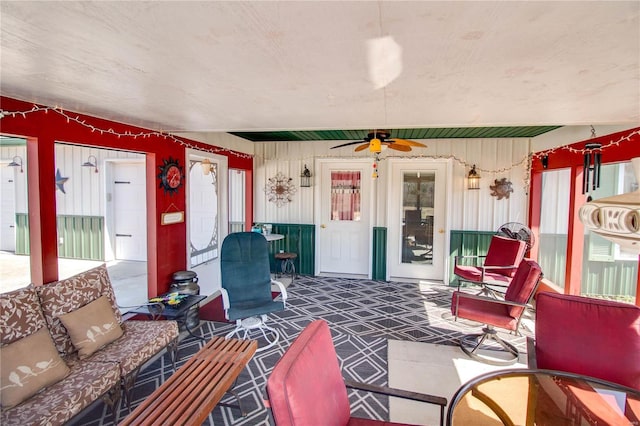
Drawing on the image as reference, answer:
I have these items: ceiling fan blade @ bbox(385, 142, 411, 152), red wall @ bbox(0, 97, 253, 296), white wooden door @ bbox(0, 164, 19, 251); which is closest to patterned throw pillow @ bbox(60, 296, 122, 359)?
red wall @ bbox(0, 97, 253, 296)

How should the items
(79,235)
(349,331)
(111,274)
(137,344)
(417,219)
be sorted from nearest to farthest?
(137,344)
(349,331)
(111,274)
(417,219)
(79,235)

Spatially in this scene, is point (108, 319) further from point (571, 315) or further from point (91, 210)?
point (91, 210)

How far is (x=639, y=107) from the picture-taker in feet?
8.07

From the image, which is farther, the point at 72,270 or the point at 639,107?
the point at 72,270

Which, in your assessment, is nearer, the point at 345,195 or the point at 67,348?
the point at 67,348

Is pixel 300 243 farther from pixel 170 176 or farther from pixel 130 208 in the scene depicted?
pixel 130 208

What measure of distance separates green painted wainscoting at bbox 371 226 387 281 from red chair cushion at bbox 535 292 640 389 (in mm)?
3664

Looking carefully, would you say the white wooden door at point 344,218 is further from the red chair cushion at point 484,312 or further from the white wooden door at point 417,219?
the red chair cushion at point 484,312

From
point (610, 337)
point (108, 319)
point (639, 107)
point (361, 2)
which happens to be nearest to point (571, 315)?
point (610, 337)

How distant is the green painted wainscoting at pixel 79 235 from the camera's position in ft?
20.7

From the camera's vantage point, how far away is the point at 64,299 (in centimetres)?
239

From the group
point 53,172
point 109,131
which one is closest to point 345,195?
point 109,131

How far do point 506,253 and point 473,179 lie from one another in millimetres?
1450

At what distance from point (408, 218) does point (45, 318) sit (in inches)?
202
